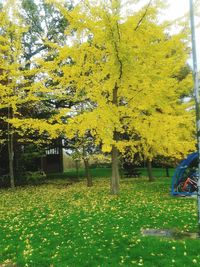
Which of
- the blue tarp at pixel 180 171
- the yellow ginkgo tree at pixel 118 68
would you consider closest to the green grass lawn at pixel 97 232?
the blue tarp at pixel 180 171

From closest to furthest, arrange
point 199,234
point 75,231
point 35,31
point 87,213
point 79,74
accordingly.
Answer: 1. point 199,234
2. point 75,231
3. point 87,213
4. point 79,74
5. point 35,31

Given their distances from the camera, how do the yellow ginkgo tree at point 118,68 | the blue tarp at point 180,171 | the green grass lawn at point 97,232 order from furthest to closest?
the blue tarp at point 180,171 < the yellow ginkgo tree at point 118,68 < the green grass lawn at point 97,232

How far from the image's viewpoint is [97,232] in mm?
10344

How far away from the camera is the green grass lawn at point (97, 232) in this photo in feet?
27.2

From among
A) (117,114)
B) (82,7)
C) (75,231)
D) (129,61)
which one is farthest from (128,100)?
(75,231)

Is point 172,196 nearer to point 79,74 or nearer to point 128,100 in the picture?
point 128,100

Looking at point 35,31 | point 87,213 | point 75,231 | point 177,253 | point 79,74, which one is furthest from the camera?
point 35,31

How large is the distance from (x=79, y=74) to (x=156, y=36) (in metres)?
3.61

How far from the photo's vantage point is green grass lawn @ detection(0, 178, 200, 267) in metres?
8.30

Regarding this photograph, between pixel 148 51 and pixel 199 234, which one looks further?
pixel 148 51

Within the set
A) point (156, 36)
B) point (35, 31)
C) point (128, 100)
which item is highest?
point (35, 31)

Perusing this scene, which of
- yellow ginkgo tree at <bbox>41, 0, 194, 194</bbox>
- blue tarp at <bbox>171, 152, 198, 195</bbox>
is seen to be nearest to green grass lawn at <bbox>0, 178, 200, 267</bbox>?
blue tarp at <bbox>171, 152, 198, 195</bbox>

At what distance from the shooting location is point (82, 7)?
16016 mm

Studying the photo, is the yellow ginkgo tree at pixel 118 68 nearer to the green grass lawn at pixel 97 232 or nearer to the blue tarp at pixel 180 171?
the blue tarp at pixel 180 171
